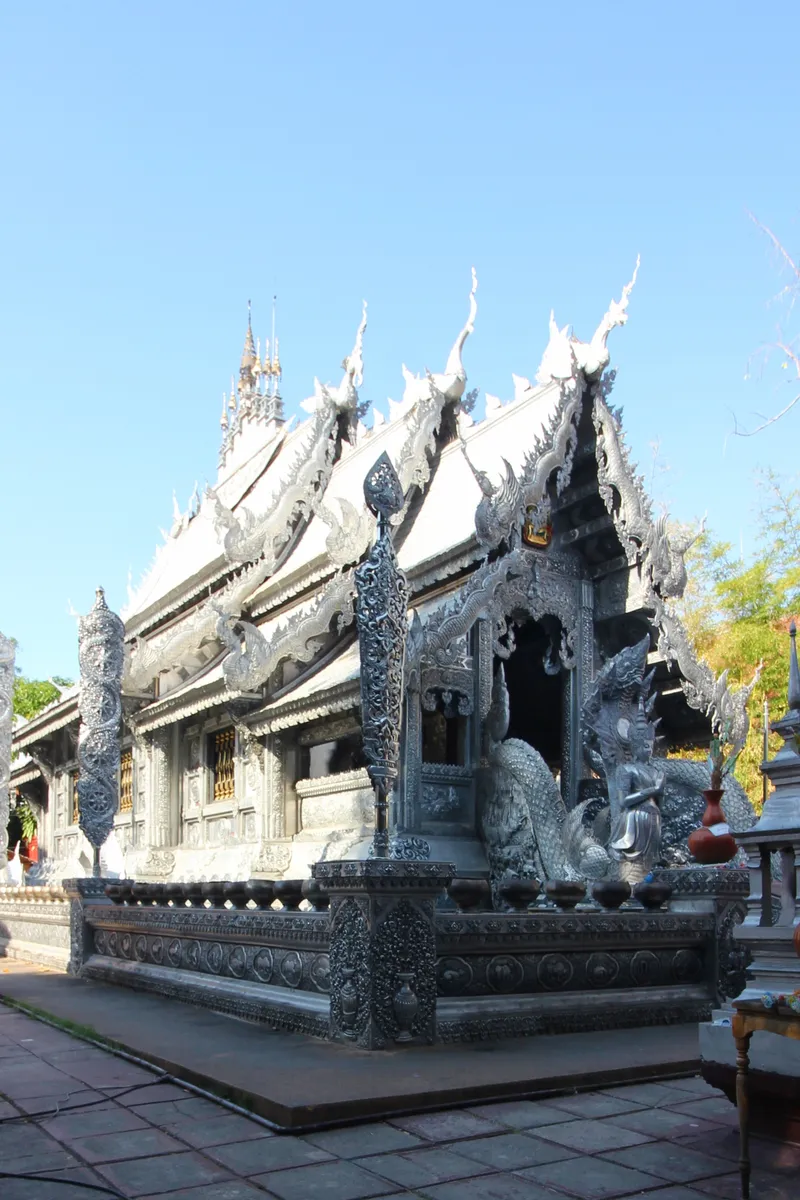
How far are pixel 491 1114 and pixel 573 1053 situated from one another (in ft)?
4.06

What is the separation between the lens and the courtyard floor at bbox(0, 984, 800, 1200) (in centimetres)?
371

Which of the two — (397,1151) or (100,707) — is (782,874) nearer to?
(397,1151)

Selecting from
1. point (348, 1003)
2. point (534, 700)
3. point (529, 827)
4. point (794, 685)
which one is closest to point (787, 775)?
point (794, 685)

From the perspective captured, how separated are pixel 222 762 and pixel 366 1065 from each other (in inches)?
338

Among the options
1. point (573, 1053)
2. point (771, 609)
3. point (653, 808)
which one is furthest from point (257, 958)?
point (771, 609)

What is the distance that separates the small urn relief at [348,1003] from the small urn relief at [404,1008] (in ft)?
Result: 0.70

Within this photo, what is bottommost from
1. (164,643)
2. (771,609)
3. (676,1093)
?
(676,1093)

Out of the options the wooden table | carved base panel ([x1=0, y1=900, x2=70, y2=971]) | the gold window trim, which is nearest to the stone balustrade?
carved base panel ([x1=0, y1=900, x2=70, y2=971])

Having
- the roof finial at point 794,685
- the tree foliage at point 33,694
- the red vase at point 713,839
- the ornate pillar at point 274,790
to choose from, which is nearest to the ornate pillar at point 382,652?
the red vase at point 713,839

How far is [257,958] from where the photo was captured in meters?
7.24

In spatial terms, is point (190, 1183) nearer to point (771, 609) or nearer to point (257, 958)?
point (257, 958)

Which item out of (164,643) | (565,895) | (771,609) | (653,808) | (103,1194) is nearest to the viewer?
(103,1194)

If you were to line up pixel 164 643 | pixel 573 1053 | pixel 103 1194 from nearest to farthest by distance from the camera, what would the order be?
pixel 103 1194 → pixel 573 1053 → pixel 164 643

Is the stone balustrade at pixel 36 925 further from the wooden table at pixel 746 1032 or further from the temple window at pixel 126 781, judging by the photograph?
the wooden table at pixel 746 1032
